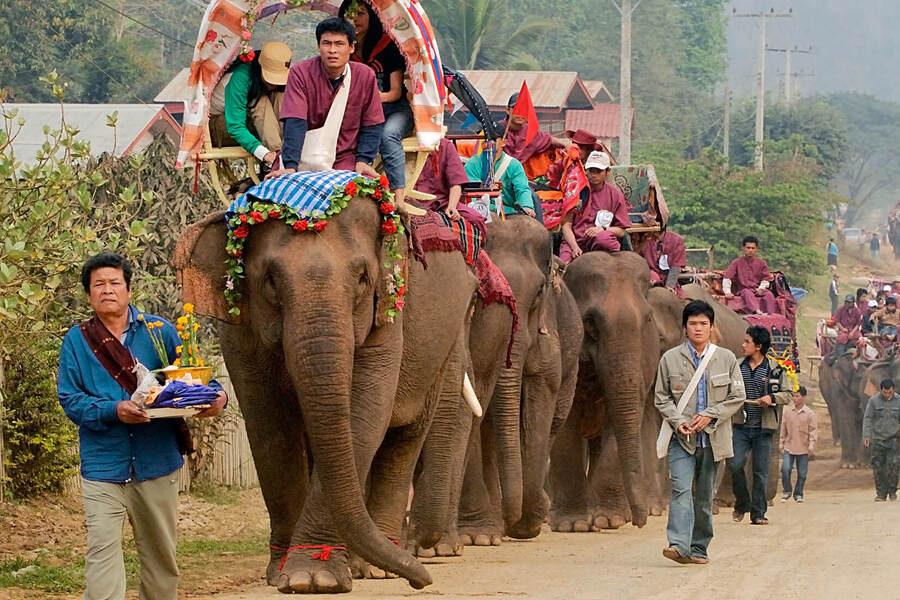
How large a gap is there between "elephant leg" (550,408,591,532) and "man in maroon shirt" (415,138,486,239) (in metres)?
3.76

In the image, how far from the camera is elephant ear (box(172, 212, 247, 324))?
913 centimetres

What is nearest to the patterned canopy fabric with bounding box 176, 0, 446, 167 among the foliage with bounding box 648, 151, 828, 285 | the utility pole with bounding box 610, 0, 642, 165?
the utility pole with bounding box 610, 0, 642, 165

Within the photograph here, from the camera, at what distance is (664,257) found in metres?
19.4

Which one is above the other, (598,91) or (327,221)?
(598,91)

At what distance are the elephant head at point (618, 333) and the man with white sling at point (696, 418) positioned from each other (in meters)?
2.73

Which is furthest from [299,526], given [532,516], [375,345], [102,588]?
[532,516]

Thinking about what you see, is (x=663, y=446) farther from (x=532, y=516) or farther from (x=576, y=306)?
(x=576, y=306)

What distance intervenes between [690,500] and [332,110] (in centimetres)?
395

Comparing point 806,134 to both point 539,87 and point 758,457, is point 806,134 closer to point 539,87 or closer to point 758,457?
point 539,87

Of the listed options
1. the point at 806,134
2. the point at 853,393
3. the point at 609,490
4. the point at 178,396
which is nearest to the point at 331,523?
the point at 178,396

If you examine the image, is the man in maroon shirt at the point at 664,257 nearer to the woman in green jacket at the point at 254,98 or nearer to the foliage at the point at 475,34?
the woman in green jacket at the point at 254,98

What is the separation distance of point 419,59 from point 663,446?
3.20 meters

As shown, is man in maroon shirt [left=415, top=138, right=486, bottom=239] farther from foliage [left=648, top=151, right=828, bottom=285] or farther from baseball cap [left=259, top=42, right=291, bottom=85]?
foliage [left=648, top=151, right=828, bottom=285]

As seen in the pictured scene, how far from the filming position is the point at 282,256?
8852 millimetres
